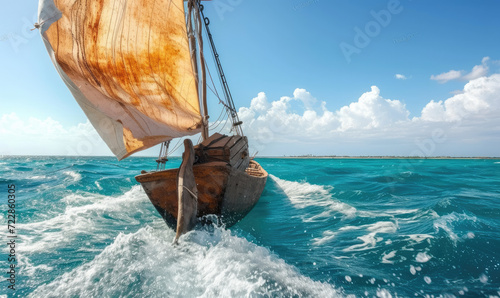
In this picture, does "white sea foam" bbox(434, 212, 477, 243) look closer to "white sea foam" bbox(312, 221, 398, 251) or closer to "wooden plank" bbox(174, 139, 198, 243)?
"white sea foam" bbox(312, 221, 398, 251)

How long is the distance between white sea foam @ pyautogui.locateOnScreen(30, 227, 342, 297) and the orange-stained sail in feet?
8.42

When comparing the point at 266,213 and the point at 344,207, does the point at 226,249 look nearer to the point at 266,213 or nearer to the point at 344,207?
the point at 266,213

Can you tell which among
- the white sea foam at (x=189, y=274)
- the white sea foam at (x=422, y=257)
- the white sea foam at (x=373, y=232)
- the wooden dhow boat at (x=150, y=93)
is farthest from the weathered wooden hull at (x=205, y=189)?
the white sea foam at (x=422, y=257)

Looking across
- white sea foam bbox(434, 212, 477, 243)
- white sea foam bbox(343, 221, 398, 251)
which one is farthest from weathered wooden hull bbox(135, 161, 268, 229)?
white sea foam bbox(434, 212, 477, 243)

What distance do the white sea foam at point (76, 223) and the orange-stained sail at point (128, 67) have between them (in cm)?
263

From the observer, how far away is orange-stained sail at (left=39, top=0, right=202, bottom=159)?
4941 millimetres

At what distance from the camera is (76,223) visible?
7344mm

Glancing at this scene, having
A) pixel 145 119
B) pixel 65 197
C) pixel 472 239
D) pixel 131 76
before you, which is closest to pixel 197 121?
pixel 145 119

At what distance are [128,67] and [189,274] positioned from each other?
498cm

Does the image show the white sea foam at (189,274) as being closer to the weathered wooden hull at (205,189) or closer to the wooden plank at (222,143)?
the weathered wooden hull at (205,189)

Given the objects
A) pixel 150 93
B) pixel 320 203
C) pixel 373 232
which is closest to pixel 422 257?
pixel 373 232

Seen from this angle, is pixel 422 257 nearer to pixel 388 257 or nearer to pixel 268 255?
pixel 388 257

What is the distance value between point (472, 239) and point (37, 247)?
33.0ft

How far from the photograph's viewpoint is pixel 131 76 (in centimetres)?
598
